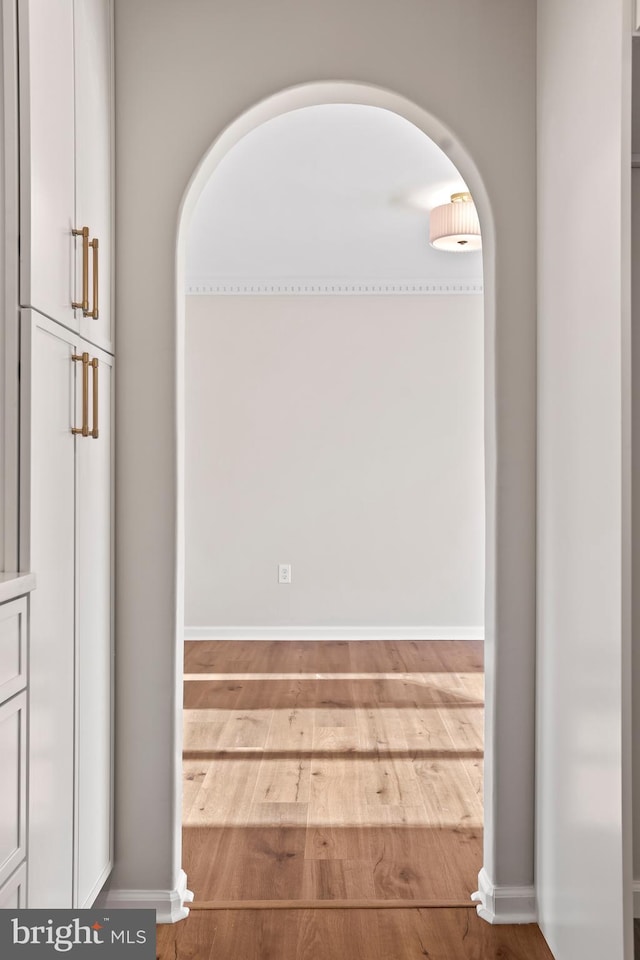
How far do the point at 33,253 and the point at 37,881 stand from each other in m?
1.17

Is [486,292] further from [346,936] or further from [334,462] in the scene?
[334,462]

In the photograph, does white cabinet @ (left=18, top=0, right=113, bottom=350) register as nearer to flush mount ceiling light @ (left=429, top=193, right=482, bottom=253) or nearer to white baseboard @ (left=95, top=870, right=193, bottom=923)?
white baseboard @ (left=95, top=870, right=193, bottom=923)

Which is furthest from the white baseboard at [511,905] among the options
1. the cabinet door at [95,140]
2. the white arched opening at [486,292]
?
the cabinet door at [95,140]

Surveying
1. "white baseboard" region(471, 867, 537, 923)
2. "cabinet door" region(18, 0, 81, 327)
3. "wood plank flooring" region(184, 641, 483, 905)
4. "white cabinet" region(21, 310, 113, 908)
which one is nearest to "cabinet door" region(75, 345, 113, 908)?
"white cabinet" region(21, 310, 113, 908)

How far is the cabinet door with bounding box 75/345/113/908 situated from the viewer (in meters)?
1.70

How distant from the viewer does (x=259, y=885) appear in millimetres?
2119

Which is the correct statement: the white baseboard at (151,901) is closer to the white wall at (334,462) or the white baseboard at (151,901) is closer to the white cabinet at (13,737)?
the white cabinet at (13,737)

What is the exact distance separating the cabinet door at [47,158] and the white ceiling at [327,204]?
4.85 feet

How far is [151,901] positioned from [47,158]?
1800 mm

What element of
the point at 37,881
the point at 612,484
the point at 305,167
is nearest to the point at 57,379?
the point at 37,881

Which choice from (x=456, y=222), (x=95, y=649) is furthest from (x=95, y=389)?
→ (x=456, y=222)

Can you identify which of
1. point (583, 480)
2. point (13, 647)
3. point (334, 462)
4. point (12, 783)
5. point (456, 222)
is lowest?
point (12, 783)

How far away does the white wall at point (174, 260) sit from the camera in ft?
6.46

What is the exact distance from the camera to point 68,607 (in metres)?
1.62
